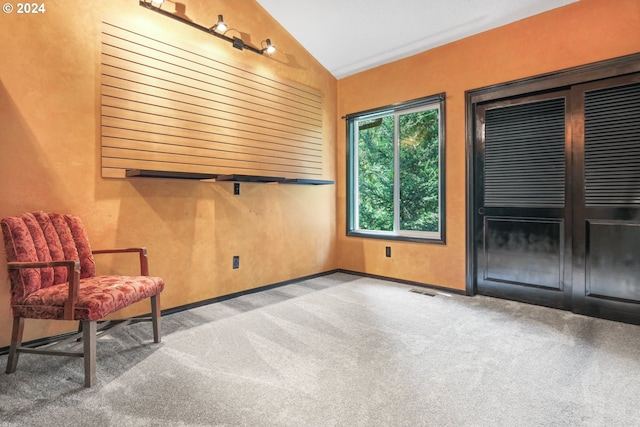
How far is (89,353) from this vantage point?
6.21 ft

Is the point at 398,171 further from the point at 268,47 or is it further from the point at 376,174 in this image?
the point at 268,47

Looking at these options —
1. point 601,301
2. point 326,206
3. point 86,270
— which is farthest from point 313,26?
point 601,301

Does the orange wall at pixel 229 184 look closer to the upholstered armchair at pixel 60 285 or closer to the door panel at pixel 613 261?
the upholstered armchair at pixel 60 285

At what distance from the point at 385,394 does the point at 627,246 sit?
2.51 m

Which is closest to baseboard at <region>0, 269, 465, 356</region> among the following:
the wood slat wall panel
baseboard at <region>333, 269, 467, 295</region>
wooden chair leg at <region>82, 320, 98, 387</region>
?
baseboard at <region>333, 269, 467, 295</region>

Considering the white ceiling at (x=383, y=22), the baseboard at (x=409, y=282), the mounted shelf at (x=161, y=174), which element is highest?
the white ceiling at (x=383, y=22)

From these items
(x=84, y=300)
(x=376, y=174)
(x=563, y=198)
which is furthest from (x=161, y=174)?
(x=563, y=198)

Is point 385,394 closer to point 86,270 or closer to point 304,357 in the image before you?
point 304,357

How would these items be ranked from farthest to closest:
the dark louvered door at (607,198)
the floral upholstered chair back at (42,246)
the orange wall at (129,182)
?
the dark louvered door at (607,198) → the orange wall at (129,182) → the floral upholstered chair back at (42,246)

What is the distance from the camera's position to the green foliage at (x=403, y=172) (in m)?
4.08

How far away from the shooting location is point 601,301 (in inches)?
117

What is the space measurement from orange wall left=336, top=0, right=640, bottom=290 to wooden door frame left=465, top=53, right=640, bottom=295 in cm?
5

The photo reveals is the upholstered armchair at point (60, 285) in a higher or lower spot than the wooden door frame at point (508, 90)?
lower

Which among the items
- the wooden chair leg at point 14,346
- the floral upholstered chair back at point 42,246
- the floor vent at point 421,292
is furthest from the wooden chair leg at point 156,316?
the floor vent at point 421,292
